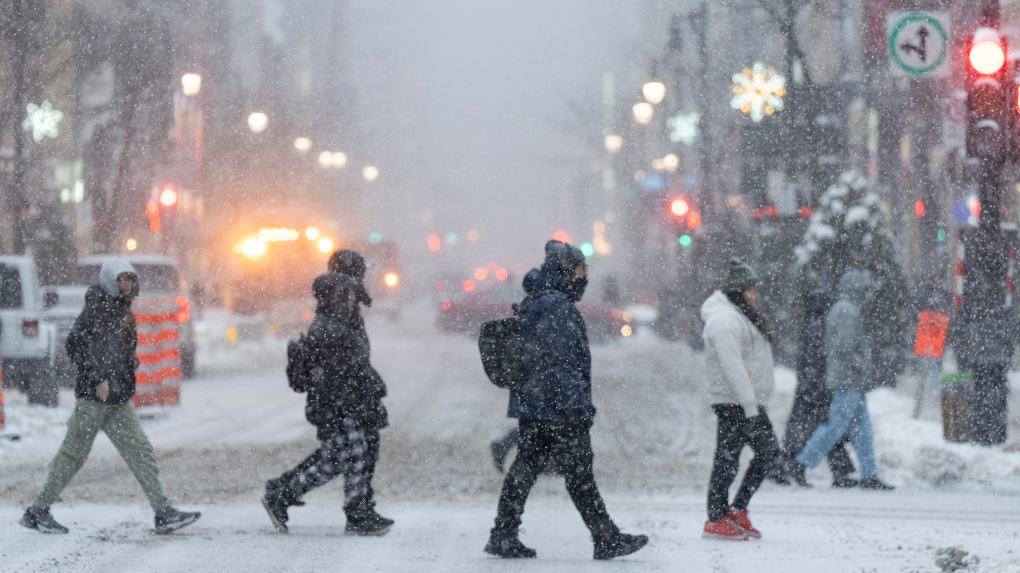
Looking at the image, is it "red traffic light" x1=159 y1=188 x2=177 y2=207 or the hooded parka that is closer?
the hooded parka

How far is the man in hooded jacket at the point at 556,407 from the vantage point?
25.0ft

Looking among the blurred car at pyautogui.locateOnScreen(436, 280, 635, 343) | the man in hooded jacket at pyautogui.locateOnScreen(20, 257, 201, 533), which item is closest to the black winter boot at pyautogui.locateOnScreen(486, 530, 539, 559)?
the man in hooded jacket at pyautogui.locateOnScreen(20, 257, 201, 533)

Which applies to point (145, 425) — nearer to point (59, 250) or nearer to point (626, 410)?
point (626, 410)

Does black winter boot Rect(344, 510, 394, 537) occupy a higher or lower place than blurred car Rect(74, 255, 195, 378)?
lower

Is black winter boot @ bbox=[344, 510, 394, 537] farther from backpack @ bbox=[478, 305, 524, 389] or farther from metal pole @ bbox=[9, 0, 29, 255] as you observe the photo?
metal pole @ bbox=[9, 0, 29, 255]

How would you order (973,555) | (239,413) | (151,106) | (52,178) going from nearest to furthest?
(973,555) < (239,413) < (151,106) < (52,178)

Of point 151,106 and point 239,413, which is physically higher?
point 151,106

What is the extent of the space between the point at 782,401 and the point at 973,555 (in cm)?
1167

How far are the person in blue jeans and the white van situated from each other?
1083 centimetres

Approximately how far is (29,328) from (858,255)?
11290 millimetres

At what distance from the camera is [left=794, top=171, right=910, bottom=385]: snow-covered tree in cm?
1922

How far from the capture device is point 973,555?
7.58m

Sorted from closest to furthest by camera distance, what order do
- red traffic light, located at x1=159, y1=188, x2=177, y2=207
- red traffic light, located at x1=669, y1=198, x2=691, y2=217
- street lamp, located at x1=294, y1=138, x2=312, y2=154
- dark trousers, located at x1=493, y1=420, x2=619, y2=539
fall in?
dark trousers, located at x1=493, y1=420, x2=619, y2=539, red traffic light, located at x1=159, y1=188, x2=177, y2=207, red traffic light, located at x1=669, y1=198, x2=691, y2=217, street lamp, located at x1=294, y1=138, x2=312, y2=154

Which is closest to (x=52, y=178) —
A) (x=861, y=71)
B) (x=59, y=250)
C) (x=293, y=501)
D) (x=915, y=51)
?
(x=59, y=250)
